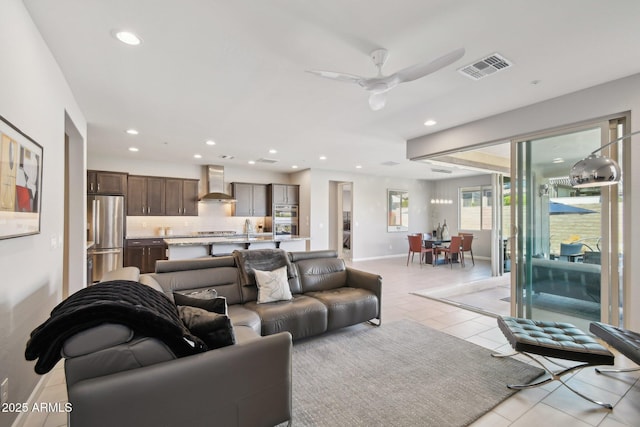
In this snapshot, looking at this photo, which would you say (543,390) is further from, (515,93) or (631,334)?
(515,93)

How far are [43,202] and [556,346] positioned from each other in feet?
13.1

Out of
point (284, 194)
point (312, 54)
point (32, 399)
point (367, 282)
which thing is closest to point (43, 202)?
point (32, 399)

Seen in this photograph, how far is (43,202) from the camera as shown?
7.54 feet

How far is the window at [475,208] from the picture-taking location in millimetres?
9367

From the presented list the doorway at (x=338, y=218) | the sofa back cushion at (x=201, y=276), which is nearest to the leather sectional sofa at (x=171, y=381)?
the sofa back cushion at (x=201, y=276)

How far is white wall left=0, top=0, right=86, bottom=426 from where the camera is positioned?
168cm

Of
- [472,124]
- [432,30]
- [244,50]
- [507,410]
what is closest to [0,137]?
[244,50]

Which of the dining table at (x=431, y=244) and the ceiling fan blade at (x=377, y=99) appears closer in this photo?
the ceiling fan blade at (x=377, y=99)

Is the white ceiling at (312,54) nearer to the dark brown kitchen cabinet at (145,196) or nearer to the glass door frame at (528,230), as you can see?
the glass door frame at (528,230)

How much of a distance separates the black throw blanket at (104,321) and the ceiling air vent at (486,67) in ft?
9.85

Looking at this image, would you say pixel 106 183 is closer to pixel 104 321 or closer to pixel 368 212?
pixel 104 321

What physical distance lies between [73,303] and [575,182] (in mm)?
3793

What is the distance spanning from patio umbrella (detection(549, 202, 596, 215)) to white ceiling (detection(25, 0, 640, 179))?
1.25 metres

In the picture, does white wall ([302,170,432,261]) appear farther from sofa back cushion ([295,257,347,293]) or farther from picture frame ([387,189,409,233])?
sofa back cushion ([295,257,347,293])
